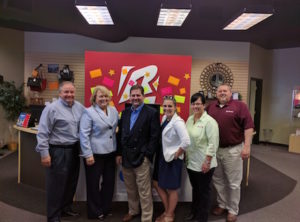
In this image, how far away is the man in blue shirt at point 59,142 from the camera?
223 cm

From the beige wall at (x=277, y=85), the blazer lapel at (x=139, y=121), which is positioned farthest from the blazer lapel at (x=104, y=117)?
the beige wall at (x=277, y=85)

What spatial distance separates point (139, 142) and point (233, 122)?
1.07 m

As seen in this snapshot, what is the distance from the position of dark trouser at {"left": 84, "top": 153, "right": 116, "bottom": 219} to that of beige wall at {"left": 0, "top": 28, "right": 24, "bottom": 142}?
412cm

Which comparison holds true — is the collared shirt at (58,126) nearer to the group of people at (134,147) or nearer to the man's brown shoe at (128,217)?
the group of people at (134,147)

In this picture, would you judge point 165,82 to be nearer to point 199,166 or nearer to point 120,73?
point 120,73

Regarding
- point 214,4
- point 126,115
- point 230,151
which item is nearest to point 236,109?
point 230,151

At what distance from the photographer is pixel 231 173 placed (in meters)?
2.59

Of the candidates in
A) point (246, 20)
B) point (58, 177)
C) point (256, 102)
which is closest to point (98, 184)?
point (58, 177)

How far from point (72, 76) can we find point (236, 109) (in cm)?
443

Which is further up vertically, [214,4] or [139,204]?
[214,4]

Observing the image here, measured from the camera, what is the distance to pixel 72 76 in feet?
19.1

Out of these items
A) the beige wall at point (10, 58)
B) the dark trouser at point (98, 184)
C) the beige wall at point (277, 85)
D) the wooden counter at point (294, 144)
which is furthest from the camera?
the beige wall at point (277, 85)

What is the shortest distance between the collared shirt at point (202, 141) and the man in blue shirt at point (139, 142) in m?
0.38

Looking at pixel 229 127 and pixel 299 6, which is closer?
pixel 229 127
